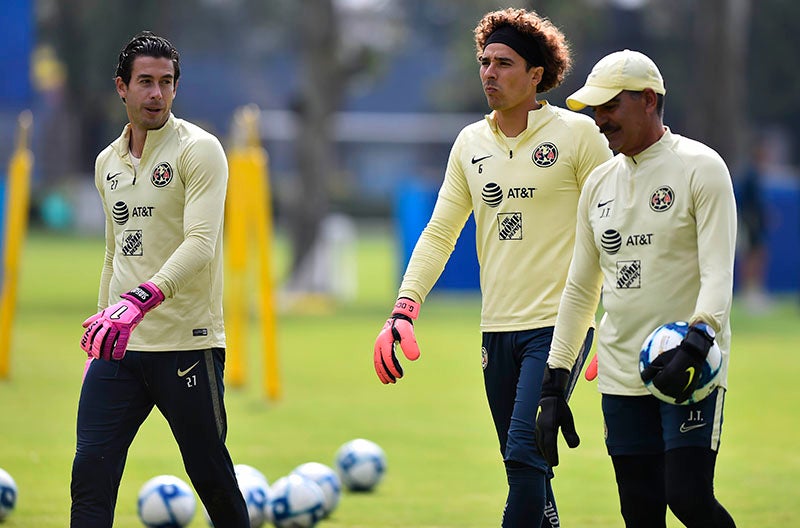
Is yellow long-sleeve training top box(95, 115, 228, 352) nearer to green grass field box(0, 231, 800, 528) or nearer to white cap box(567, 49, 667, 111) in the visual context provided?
white cap box(567, 49, 667, 111)

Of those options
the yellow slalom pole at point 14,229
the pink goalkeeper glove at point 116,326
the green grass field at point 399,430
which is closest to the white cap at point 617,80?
the pink goalkeeper glove at point 116,326

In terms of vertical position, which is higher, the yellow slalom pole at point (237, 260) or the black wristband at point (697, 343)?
the yellow slalom pole at point (237, 260)

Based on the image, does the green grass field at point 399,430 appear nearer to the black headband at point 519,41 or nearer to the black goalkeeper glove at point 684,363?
the black headband at point 519,41

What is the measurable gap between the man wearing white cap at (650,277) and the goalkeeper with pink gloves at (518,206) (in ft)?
1.83

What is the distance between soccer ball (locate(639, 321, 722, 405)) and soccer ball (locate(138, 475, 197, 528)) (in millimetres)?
3288

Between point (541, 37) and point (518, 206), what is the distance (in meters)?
0.76

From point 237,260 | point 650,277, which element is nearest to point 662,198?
point 650,277

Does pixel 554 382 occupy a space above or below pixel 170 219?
below

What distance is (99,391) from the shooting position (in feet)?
20.1

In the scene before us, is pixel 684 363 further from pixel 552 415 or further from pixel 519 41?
pixel 519 41

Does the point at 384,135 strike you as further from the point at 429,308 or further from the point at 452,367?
the point at 452,367

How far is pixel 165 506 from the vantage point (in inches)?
304

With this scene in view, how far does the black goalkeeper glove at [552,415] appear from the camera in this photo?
226 inches

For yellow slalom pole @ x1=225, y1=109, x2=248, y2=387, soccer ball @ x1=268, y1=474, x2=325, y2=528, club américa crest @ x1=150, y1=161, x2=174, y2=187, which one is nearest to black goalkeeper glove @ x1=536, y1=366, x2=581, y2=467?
club américa crest @ x1=150, y1=161, x2=174, y2=187
